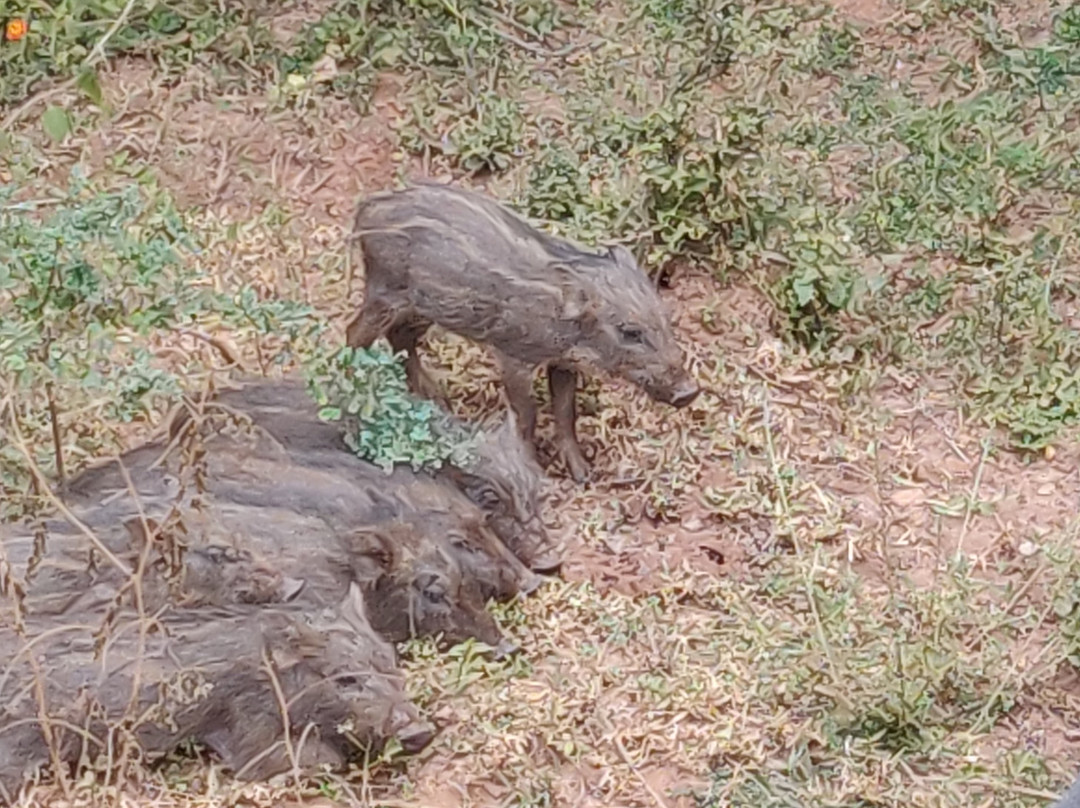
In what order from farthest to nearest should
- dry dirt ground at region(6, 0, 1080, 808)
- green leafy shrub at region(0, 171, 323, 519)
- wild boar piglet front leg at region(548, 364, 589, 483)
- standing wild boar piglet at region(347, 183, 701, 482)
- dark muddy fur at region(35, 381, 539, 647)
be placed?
wild boar piglet front leg at region(548, 364, 589, 483)
standing wild boar piglet at region(347, 183, 701, 482)
dark muddy fur at region(35, 381, 539, 647)
dry dirt ground at region(6, 0, 1080, 808)
green leafy shrub at region(0, 171, 323, 519)

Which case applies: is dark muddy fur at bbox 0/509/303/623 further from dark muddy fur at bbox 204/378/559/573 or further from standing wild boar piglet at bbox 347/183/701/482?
standing wild boar piglet at bbox 347/183/701/482

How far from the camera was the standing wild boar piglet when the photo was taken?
4.34 meters

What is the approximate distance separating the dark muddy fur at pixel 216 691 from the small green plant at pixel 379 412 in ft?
1.69

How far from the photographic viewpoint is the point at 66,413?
4191 millimetres

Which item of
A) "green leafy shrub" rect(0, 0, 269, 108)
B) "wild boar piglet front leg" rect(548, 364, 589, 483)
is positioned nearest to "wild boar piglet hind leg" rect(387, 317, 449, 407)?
"wild boar piglet front leg" rect(548, 364, 589, 483)

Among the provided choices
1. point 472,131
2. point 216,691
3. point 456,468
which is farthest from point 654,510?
point 472,131

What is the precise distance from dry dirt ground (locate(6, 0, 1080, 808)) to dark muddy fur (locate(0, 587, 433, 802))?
8 centimetres

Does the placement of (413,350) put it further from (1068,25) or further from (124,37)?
(1068,25)

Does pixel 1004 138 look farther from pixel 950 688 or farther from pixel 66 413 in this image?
pixel 66 413

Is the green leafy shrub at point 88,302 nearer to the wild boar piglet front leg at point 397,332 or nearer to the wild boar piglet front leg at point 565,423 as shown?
the wild boar piglet front leg at point 397,332

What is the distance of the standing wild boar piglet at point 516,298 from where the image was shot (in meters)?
4.34

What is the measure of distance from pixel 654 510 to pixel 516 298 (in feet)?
1.97

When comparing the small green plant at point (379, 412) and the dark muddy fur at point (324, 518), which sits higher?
the small green plant at point (379, 412)

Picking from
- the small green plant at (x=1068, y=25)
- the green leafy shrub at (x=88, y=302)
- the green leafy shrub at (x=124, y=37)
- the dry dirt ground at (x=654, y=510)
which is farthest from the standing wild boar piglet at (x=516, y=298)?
the small green plant at (x=1068, y=25)
